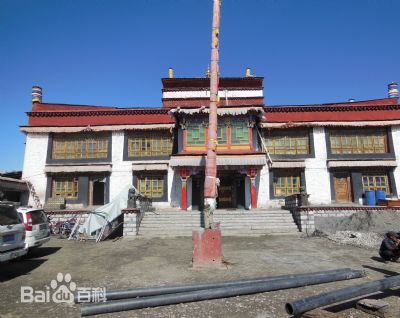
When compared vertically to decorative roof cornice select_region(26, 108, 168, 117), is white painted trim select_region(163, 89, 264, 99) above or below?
above

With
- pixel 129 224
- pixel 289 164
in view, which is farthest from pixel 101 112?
pixel 289 164

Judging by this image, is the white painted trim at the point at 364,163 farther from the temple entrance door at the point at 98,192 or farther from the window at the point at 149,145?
the temple entrance door at the point at 98,192

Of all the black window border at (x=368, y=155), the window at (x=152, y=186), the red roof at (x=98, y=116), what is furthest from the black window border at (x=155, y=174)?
the black window border at (x=368, y=155)

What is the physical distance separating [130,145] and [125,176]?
2285 millimetres

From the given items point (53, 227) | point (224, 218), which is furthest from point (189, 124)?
point (53, 227)

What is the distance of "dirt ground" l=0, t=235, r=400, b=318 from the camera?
197 inches

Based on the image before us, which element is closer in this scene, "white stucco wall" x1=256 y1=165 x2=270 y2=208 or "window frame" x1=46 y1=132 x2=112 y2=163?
"white stucco wall" x1=256 y1=165 x2=270 y2=208

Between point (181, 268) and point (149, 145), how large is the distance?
1409cm

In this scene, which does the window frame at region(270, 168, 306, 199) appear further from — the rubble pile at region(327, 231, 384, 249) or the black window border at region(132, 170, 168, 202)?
the black window border at region(132, 170, 168, 202)

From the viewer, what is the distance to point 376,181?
20.0 m

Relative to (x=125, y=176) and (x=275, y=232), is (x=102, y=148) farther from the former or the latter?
(x=275, y=232)

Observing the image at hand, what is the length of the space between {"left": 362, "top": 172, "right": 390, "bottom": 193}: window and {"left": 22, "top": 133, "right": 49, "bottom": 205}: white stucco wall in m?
22.1

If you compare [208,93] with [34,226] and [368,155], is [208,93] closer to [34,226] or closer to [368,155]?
[368,155]

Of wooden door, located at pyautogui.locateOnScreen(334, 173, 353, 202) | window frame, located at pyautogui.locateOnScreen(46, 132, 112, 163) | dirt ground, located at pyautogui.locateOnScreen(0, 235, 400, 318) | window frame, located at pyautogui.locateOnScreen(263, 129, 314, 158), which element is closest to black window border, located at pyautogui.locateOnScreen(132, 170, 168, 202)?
window frame, located at pyautogui.locateOnScreen(46, 132, 112, 163)
